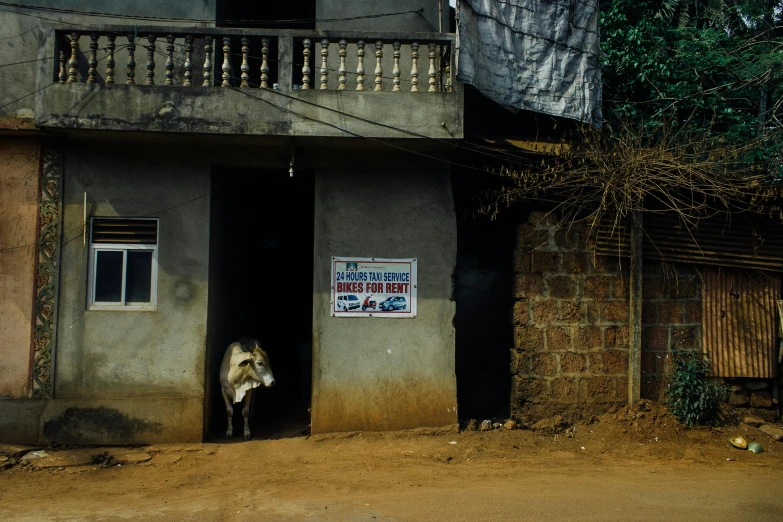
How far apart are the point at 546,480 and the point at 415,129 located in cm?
405

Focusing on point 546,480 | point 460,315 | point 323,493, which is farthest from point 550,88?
point 323,493

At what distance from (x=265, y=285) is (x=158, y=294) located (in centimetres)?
337

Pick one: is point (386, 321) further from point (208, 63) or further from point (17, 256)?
point (17, 256)

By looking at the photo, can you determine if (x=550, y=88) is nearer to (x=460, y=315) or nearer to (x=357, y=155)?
(x=357, y=155)

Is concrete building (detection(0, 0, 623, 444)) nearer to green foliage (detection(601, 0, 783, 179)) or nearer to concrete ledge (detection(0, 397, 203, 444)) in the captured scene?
concrete ledge (detection(0, 397, 203, 444))

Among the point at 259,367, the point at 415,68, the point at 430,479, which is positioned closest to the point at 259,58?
the point at 415,68

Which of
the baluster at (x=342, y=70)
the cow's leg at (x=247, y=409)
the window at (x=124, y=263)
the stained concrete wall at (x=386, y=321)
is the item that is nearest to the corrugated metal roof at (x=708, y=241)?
the stained concrete wall at (x=386, y=321)

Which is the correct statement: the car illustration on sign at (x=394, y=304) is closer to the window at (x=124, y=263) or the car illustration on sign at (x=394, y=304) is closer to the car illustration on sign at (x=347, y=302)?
the car illustration on sign at (x=347, y=302)

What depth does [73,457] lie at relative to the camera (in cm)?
712

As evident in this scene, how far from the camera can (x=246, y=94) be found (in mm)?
7297

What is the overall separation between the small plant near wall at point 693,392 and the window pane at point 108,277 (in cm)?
694

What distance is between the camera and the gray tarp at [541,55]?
7734 mm

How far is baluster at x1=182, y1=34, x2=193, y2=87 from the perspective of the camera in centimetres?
731

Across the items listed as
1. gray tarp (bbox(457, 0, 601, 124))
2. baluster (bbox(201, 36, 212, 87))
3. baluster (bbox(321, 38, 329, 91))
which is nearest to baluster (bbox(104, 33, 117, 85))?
baluster (bbox(201, 36, 212, 87))
